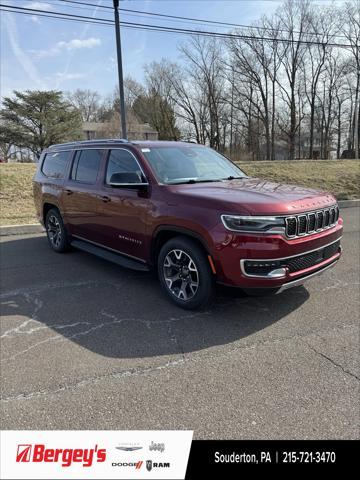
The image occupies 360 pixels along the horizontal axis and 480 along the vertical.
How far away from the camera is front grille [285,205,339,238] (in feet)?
11.5

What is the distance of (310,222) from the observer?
372 centimetres

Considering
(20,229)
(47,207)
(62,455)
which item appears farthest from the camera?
(20,229)

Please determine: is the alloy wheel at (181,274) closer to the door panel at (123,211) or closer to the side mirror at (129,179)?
the door panel at (123,211)

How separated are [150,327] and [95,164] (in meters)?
2.71

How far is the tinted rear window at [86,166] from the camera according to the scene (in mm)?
5293

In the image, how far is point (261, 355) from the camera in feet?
10.4

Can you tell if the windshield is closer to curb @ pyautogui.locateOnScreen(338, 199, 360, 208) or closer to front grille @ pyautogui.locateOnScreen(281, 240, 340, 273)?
front grille @ pyautogui.locateOnScreen(281, 240, 340, 273)

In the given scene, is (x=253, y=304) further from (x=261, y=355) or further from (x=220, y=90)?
(x=220, y=90)

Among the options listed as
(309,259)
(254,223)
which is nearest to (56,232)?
(254,223)

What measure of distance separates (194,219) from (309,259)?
1.25 m

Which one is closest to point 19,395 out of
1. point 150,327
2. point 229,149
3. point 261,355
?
point 150,327

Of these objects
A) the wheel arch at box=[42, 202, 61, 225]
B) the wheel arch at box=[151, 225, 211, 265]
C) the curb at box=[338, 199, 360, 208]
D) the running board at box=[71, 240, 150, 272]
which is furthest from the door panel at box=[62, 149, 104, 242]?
the curb at box=[338, 199, 360, 208]

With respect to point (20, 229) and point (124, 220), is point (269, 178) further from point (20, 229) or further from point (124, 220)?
point (124, 220)

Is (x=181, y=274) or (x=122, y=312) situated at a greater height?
(x=181, y=274)
